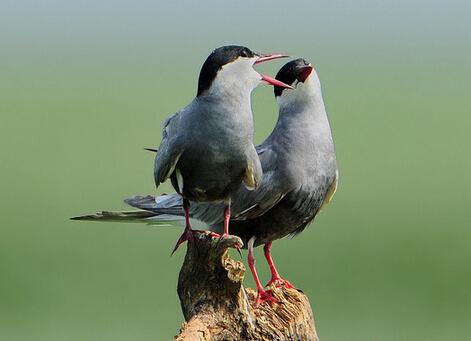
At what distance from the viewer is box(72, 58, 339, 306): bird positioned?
6.42 meters

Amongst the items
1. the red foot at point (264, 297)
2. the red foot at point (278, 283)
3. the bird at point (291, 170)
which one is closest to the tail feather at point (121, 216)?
the bird at point (291, 170)

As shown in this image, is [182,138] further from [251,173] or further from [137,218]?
[137,218]

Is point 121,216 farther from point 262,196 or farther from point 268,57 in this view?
point 268,57

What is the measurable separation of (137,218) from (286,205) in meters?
A: 1.35

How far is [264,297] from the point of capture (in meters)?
5.83

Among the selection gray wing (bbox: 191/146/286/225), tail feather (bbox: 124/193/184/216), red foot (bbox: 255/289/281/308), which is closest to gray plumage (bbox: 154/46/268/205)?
red foot (bbox: 255/289/281/308)

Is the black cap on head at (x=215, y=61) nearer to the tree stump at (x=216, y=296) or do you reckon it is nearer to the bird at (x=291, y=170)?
the tree stump at (x=216, y=296)

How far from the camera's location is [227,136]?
5324 millimetres

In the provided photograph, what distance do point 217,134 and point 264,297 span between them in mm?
1178

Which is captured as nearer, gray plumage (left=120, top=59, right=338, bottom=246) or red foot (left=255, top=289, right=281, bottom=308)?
red foot (left=255, top=289, right=281, bottom=308)

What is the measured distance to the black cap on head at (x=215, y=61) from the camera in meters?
5.25

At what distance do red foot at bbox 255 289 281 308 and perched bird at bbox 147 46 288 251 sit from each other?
27.9 inches

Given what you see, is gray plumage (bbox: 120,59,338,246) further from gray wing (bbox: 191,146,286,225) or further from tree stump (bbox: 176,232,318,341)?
tree stump (bbox: 176,232,318,341)

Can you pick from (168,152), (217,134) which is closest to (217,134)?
(217,134)
